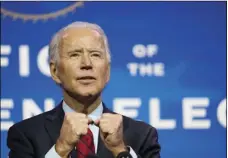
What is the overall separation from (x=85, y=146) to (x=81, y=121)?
9 cm

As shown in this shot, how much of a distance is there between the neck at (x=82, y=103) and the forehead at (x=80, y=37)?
127mm

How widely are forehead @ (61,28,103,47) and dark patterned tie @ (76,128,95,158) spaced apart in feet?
0.73

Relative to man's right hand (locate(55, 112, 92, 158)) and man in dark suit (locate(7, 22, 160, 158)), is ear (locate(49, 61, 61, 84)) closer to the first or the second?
man in dark suit (locate(7, 22, 160, 158))

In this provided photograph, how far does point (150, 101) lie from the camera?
2439 millimetres

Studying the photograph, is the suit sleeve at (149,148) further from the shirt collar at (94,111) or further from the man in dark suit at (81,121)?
the shirt collar at (94,111)

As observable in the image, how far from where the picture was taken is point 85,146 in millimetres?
1336

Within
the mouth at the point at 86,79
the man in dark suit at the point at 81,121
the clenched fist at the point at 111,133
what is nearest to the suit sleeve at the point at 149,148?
the man in dark suit at the point at 81,121

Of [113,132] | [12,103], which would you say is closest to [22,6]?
[12,103]

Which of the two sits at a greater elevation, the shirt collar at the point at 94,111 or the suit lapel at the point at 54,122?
the shirt collar at the point at 94,111

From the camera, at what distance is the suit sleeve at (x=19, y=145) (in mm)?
1348

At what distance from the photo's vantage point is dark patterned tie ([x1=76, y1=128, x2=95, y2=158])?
1321 mm

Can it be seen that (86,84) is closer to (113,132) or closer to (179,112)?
(113,132)

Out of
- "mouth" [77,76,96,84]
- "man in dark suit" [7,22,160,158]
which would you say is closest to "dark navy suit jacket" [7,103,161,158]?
"man in dark suit" [7,22,160,158]

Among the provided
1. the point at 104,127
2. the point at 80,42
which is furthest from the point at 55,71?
the point at 104,127
